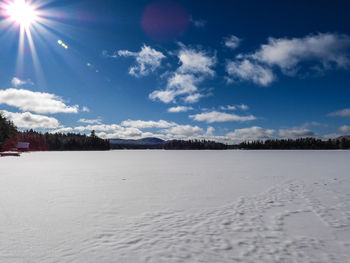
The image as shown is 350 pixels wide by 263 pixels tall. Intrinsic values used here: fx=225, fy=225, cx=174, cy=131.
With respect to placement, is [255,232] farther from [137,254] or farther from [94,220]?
[94,220]

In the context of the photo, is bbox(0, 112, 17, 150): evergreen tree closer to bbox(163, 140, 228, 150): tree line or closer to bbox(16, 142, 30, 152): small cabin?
bbox(16, 142, 30, 152): small cabin

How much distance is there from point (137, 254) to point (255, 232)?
2943mm

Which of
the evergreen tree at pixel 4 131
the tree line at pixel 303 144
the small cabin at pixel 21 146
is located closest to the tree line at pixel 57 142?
the small cabin at pixel 21 146

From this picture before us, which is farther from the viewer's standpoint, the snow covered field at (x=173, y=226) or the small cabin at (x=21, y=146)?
the small cabin at (x=21, y=146)

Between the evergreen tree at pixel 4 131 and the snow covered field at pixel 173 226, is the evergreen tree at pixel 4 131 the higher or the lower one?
the higher one

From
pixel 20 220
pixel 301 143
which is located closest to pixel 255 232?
pixel 20 220

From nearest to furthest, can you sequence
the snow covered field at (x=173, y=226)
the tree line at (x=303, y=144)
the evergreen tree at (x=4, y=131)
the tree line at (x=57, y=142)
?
1. the snow covered field at (x=173, y=226)
2. the evergreen tree at (x=4, y=131)
3. the tree line at (x=57, y=142)
4. the tree line at (x=303, y=144)

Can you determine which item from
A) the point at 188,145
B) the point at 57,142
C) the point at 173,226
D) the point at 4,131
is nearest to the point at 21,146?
the point at 4,131

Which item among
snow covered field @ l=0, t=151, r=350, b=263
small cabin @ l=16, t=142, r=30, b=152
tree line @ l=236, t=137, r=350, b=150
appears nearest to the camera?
snow covered field @ l=0, t=151, r=350, b=263

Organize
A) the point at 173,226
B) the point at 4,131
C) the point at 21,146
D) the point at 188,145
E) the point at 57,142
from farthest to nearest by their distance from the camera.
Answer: the point at 188,145, the point at 57,142, the point at 21,146, the point at 4,131, the point at 173,226

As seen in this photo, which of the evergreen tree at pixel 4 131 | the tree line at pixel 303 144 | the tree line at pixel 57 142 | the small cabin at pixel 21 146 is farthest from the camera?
the tree line at pixel 303 144

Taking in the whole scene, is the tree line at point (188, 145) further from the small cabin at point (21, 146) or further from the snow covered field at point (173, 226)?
the snow covered field at point (173, 226)

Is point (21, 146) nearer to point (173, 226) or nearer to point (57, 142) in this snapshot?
point (57, 142)

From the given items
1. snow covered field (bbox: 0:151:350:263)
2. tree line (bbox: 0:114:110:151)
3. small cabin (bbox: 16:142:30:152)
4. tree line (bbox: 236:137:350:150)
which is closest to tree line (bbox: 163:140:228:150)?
tree line (bbox: 236:137:350:150)
